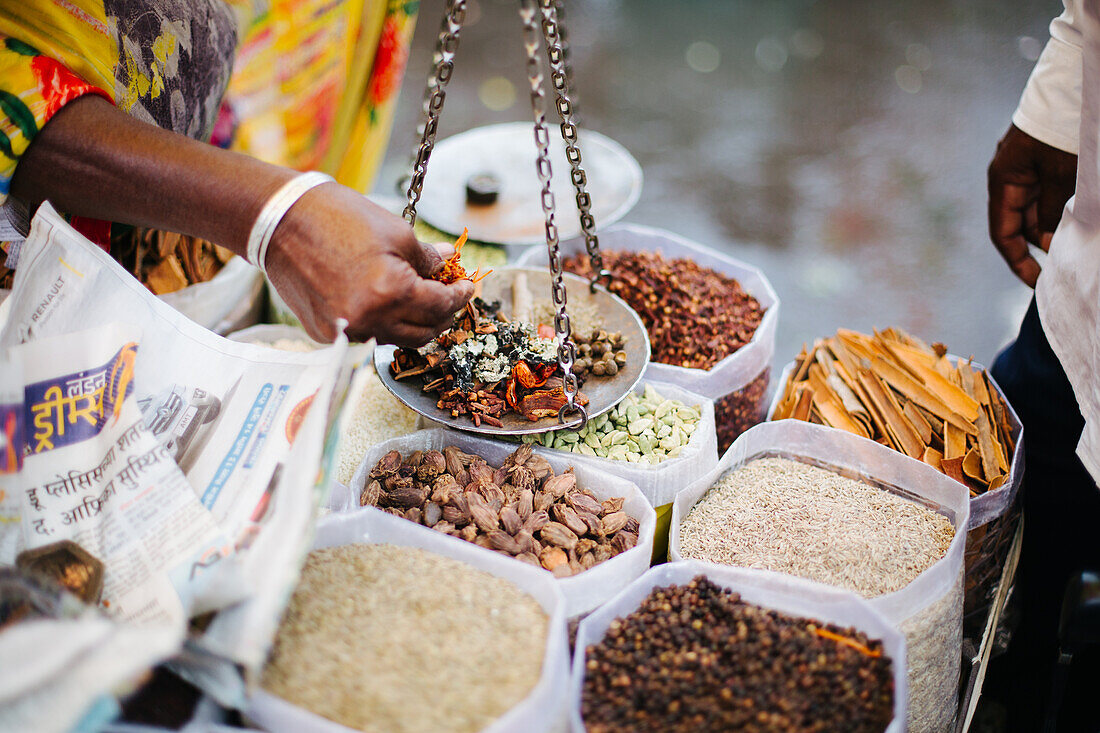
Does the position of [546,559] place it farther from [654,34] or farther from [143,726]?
[654,34]

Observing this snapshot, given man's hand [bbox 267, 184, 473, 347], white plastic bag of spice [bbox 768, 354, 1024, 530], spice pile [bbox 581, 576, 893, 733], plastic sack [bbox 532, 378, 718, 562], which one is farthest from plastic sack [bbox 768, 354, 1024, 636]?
man's hand [bbox 267, 184, 473, 347]

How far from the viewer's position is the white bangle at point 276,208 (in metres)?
1.06

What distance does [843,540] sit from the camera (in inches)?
47.3

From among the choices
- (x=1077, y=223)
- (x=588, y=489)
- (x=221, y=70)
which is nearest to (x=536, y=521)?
(x=588, y=489)

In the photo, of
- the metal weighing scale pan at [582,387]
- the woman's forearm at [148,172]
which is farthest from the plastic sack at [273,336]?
the woman's forearm at [148,172]

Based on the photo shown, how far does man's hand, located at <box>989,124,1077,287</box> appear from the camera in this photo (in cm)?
145

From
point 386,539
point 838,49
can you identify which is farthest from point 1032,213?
point 838,49

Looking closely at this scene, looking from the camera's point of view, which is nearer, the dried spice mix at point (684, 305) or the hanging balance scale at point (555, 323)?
the hanging balance scale at point (555, 323)

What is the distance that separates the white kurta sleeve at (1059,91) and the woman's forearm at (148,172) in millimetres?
1343

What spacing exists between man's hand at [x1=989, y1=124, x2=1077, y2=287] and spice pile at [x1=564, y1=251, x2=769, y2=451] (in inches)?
21.2

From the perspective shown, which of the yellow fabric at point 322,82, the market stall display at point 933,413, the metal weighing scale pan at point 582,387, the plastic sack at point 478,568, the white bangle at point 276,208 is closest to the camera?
the plastic sack at point 478,568

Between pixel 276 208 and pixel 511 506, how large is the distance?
58 centimetres

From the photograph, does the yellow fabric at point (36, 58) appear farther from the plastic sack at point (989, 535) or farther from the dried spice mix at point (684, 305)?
the plastic sack at point (989, 535)

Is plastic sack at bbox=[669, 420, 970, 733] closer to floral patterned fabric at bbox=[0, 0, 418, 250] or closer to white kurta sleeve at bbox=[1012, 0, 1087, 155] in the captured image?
white kurta sleeve at bbox=[1012, 0, 1087, 155]
